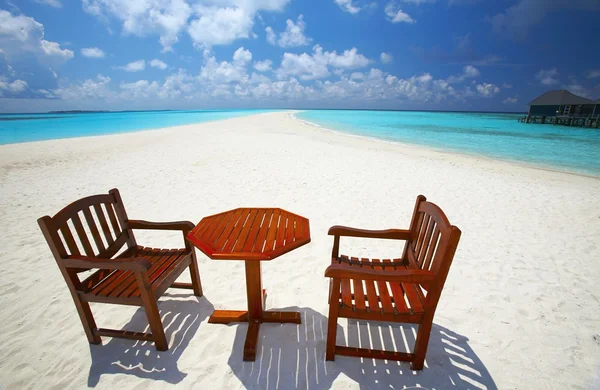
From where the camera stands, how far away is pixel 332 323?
2287 millimetres

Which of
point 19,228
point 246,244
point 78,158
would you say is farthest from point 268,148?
point 246,244

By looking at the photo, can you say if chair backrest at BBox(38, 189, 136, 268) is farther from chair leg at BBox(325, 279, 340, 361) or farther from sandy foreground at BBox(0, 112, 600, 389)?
chair leg at BBox(325, 279, 340, 361)

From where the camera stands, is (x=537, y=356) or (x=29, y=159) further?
(x=29, y=159)

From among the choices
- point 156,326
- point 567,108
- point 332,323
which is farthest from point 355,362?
point 567,108

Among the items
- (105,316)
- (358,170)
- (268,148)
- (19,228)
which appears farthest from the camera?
(268,148)

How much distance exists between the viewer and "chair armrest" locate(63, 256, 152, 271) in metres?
2.10

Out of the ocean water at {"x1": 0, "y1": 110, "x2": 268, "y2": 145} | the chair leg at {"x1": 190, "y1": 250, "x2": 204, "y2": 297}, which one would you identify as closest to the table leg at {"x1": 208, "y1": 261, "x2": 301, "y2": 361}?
the chair leg at {"x1": 190, "y1": 250, "x2": 204, "y2": 297}

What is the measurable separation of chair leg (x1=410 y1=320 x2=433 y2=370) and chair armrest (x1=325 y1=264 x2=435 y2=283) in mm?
425

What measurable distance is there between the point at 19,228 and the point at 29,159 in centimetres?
982

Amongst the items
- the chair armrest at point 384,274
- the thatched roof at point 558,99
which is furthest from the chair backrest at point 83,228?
the thatched roof at point 558,99

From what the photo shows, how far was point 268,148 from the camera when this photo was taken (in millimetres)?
13023

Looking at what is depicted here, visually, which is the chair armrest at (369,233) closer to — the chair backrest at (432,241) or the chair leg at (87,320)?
the chair backrest at (432,241)

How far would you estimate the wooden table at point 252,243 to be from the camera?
2195mm

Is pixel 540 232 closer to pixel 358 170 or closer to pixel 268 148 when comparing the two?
pixel 358 170
